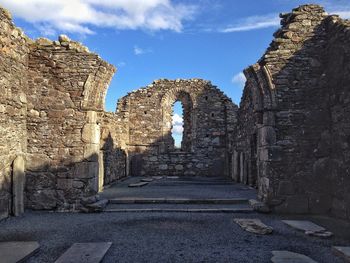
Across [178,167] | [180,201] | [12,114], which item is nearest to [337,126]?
[180,201]

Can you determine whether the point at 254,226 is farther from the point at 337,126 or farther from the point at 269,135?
the point at 337,126

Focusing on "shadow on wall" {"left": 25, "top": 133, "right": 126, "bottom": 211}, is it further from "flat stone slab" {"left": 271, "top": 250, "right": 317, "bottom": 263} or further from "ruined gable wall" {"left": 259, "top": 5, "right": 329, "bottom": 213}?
"flat stone slab" {"left": 271, "top": 250, "right": 317, "bottom": 263}

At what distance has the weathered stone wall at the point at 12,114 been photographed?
6.91m

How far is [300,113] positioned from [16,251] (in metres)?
6.48

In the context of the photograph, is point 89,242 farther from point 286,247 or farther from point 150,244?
point 286,247

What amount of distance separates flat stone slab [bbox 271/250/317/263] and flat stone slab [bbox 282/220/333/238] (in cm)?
125

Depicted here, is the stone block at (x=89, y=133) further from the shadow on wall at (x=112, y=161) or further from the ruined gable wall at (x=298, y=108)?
the shadow on wall at (x=112, y=161)

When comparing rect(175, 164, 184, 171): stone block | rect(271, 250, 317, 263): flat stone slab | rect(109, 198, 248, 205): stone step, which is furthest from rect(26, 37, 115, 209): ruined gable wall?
rect(175, 164, 184, 171): stone block

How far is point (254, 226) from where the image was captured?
6273mm

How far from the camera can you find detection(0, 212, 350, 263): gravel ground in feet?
15.3

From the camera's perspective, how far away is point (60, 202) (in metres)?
7.95

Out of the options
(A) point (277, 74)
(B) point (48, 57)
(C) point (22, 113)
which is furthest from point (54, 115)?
(A) point (277, 74)

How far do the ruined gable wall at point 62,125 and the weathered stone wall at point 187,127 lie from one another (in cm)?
1075

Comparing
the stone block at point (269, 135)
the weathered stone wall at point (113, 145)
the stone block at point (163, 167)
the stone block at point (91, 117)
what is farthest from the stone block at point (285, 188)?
the stone block at point (163, 167)
